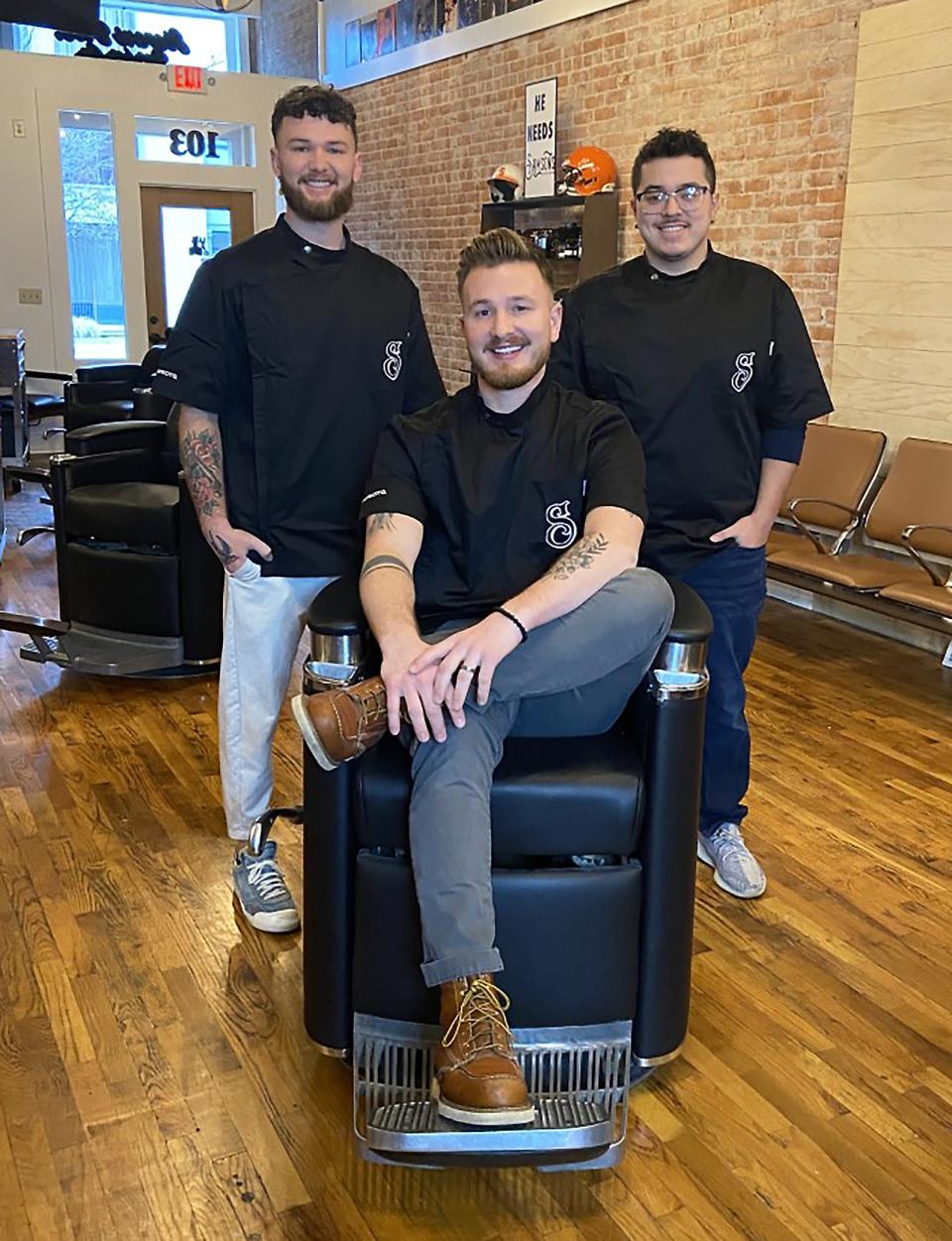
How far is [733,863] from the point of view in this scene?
2.68 metres

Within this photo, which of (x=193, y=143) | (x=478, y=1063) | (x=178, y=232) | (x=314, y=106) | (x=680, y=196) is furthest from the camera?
(x=178, y=232)

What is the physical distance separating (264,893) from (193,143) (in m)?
8.83

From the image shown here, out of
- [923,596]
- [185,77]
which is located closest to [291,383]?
[923,596]

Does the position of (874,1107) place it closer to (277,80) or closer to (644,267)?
(644,267)

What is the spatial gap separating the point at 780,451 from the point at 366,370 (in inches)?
34.7

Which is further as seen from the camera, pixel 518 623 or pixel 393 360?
pixel 393 360

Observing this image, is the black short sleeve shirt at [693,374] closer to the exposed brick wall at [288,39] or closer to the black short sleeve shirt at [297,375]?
the black short sleeve shirt at [297,375]

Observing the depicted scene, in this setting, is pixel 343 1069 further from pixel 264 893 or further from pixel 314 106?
pixel 314 106

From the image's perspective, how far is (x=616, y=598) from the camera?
6.13 ft

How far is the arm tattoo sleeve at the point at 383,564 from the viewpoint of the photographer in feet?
6.51

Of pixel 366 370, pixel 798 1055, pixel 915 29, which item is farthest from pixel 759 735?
pixel 915 29

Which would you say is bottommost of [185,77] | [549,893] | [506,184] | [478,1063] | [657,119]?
[478,1063]

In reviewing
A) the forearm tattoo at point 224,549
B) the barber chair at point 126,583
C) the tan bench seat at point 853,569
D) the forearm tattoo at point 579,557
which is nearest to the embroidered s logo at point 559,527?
the forearm tattoo at point 579,557

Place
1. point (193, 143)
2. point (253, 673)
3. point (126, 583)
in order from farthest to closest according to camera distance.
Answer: point (193, 143)
point (126, 583)
point (253, 673)
